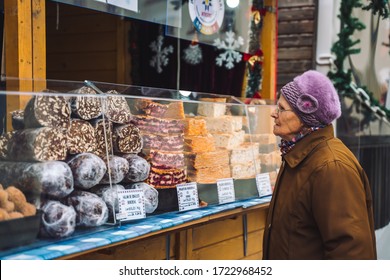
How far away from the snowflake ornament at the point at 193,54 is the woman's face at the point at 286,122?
7.20 ft

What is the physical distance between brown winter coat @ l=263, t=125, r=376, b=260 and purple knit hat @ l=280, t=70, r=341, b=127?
6 cm

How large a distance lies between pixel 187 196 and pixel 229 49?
6.27 ft

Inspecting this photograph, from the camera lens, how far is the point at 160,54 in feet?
15.2

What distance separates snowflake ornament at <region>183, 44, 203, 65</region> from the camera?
4316 mm

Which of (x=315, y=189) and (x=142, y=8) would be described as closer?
(x=315, y=189)

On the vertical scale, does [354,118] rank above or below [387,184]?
above

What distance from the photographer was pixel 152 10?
11.0 feet

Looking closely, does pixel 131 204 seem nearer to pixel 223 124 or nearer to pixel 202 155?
pixel 202 155

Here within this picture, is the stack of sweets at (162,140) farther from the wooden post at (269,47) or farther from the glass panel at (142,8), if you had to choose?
the wooden post at (269,47)

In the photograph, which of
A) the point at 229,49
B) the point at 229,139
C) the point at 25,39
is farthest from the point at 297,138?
the point at 229,49

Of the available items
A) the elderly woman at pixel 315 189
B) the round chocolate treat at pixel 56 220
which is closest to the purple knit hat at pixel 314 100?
the elderly woman at pixel 315 189

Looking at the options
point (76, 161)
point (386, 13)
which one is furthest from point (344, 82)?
point (76, 161)

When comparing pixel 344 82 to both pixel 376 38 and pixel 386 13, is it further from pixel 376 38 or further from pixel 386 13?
pixel 376 38

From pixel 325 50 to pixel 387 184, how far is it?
6.54 feet
